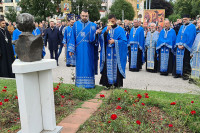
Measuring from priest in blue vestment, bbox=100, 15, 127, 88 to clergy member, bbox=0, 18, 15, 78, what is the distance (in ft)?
12.3

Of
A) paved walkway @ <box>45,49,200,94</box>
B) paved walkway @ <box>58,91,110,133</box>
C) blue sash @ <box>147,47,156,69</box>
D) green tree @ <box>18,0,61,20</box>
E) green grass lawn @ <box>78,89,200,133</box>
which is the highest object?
green tree @ <box>18,0,61,20</box>

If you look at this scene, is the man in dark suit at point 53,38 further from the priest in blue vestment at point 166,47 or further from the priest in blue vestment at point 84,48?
the priest in blue vestment at point 166,47

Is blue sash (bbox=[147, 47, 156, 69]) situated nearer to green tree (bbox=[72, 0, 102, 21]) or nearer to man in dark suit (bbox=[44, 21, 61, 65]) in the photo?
man in dark suit (bbox=[44, 21, 61, 65])

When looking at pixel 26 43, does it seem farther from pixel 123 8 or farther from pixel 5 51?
pixel 123 8

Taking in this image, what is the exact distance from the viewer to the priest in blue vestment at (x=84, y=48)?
6004mm

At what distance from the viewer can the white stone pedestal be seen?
113 inches

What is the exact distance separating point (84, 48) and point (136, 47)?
172 inches

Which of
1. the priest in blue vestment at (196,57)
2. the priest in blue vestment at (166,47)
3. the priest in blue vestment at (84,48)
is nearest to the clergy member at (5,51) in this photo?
the priest in blue vestment at (84,48)

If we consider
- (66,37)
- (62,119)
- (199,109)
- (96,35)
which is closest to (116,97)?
(62,119)

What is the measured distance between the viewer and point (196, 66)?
23.9 feet

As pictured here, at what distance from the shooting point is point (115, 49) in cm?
595

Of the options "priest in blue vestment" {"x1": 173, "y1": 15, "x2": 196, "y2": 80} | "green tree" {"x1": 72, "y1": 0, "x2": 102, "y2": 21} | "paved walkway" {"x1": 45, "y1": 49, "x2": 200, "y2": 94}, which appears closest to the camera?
"paved walkway" {"x1": 45, "y1": 49, "x2": 200, "y2": 94}

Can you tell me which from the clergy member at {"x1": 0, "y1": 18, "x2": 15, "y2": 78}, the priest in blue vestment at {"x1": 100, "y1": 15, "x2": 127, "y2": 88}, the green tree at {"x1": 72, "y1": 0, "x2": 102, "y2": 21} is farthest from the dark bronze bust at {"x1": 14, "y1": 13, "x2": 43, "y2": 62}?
the green tree at {"x1": 72, "y1": 0, "x2": 102, "y2": 21}

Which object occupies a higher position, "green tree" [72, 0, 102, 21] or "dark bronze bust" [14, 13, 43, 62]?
"green tree" [72, 0, 102, 21]
